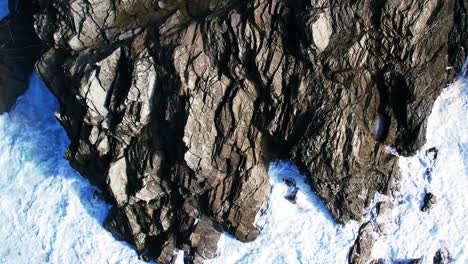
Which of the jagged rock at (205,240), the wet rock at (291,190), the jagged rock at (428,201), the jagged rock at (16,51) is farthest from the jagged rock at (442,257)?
the jagged rock at (16,51)

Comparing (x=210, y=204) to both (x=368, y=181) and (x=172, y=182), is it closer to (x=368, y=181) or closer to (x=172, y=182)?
(x=172, y=182)

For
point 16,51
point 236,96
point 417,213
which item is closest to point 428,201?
point 417,213

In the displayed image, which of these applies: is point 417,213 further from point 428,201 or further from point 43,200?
point 43,200

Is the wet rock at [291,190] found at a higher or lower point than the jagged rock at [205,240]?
higher

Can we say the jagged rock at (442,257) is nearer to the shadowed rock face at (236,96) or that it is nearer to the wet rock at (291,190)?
the shadowed rock face at (236,96)

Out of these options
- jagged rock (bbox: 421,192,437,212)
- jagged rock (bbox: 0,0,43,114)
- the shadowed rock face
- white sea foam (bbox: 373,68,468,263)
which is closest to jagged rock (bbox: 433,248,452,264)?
white sea foam (bbox: 373,68,468,263)
